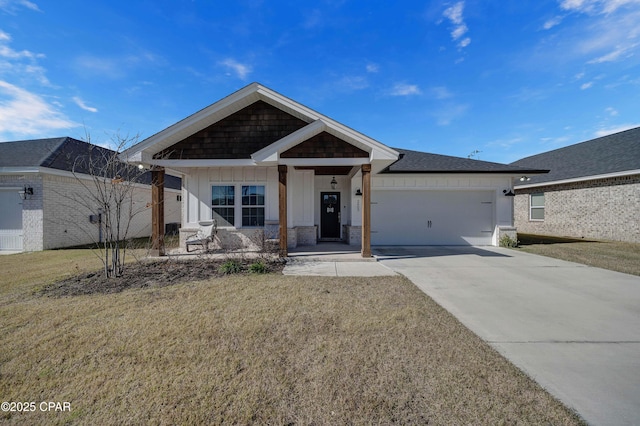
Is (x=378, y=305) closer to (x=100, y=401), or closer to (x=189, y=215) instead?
(x=100, y=401)

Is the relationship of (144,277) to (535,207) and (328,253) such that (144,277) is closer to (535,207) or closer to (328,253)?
(328,253)

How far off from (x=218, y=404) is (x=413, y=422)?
1621 mm

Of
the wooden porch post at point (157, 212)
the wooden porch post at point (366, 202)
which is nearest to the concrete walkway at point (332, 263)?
the wooden porch post at point (366, 202)

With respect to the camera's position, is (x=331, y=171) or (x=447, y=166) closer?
(x=331, y=171)

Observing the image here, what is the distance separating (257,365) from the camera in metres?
2.84

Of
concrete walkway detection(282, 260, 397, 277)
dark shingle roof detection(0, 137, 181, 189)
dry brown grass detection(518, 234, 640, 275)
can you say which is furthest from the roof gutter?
dark shingle roof detection(0, 137, 181, 189)

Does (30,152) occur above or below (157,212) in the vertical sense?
above

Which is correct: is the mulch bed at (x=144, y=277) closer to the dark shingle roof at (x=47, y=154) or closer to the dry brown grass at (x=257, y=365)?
the dry brown grass at (x=257, y=365)

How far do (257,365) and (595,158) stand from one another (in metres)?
21.1

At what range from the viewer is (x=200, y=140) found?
876 centimetres

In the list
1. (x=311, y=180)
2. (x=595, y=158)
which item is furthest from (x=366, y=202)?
(x=595, y=158)

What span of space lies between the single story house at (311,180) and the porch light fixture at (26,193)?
586 centimetres

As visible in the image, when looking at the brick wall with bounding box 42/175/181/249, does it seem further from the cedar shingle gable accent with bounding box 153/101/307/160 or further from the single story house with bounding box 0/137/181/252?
the cedar shingle gable accent with bounding box 153/101/307/160

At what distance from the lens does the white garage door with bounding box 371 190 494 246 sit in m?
11.6
